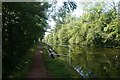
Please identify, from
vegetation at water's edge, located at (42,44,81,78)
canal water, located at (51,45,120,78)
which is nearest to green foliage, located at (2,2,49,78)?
vegetation at water's edge, located at (42,44,81,78)

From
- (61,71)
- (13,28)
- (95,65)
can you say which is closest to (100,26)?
(95,65)

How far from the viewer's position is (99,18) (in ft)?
152

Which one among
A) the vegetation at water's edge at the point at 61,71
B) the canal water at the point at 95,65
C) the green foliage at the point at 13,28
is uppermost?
the green foliage at the point at 13,28

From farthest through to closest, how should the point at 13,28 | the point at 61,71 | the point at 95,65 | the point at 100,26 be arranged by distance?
1. the point at 100,26
2. the point at 95,65
3. the point at 61,71
4. the point at 13,28

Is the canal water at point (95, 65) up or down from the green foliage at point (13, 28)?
down

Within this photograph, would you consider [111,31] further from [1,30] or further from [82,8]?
[1,30]

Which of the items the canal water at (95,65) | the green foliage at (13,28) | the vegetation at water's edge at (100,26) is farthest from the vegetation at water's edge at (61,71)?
the vegetation at water's edge at (100,26)

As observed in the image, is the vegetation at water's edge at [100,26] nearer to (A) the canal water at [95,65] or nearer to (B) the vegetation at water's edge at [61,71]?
(A) the canal water at [95,65]

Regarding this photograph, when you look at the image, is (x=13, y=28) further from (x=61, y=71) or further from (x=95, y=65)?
(x=95, y=65)

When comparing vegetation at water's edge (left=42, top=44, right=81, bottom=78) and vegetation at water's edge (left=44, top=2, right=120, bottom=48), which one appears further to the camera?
vegetation at water's edge (left=44, top=2, right=120, bottom=48)

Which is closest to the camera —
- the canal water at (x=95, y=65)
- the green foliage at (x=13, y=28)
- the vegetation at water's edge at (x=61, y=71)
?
the green foliage at (x=13, y=28)

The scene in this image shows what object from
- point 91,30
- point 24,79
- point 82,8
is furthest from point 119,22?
point 24,79

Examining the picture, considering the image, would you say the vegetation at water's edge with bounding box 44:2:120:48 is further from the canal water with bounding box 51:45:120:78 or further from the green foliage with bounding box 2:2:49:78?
the green foliage with bounding box 2:2:49:78

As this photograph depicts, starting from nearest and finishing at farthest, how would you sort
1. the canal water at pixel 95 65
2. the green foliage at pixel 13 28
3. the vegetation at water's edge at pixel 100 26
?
the green foliage at pixel 13 28 < the canal water at pixel 95 65 < the vegetation at water's edge at pixel 100 26
